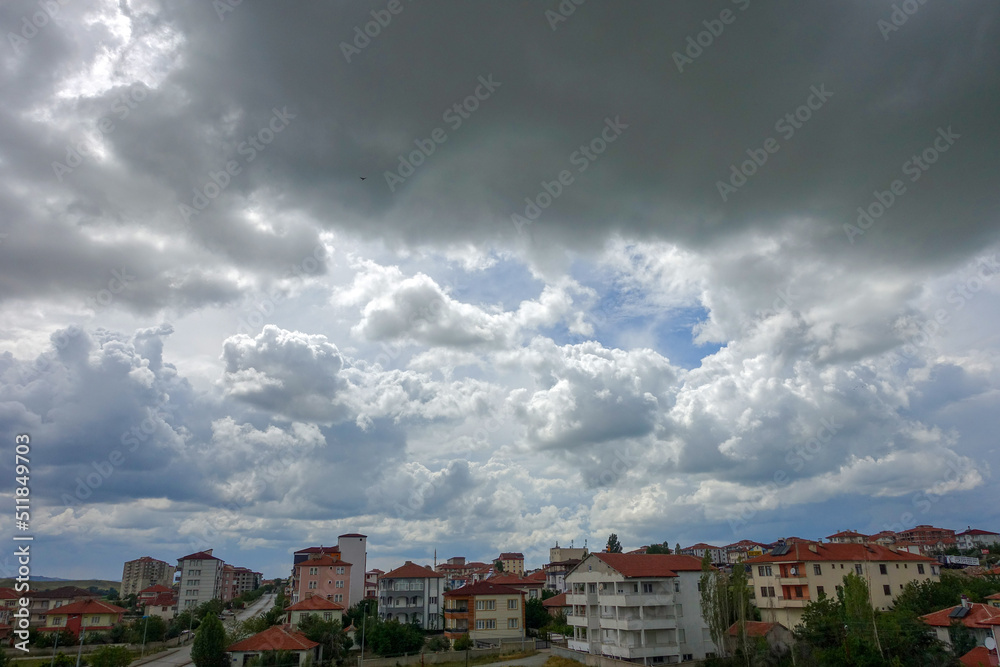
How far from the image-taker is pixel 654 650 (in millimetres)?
Result: 54344

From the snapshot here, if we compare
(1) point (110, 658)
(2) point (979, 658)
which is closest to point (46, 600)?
(1) point (110, 658)

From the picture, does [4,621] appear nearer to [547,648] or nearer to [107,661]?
[107,661]

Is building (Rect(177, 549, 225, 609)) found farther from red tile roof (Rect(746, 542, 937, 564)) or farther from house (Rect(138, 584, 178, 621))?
red tile roof (Rect(746, 542, 937, 564))

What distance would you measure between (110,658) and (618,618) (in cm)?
4512

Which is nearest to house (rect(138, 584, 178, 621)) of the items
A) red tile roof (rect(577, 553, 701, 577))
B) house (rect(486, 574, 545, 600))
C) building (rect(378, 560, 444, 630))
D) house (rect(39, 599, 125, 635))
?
house (rect(39, 599, 125, 635))

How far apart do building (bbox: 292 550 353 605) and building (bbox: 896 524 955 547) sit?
172 meters

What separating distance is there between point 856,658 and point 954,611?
13407 mm

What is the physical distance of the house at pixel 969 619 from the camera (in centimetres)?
4732

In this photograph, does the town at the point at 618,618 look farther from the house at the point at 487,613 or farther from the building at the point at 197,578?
the building at the point at 197,578

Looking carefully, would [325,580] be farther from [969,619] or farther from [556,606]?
[969,619]

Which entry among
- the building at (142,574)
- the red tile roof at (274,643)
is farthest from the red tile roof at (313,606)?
the building at (142,574)

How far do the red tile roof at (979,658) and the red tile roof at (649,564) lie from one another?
68.1ft

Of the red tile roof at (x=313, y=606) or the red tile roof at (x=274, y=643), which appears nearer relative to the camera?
the red tile roof at (x=274, y=643)

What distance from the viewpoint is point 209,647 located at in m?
55.6
